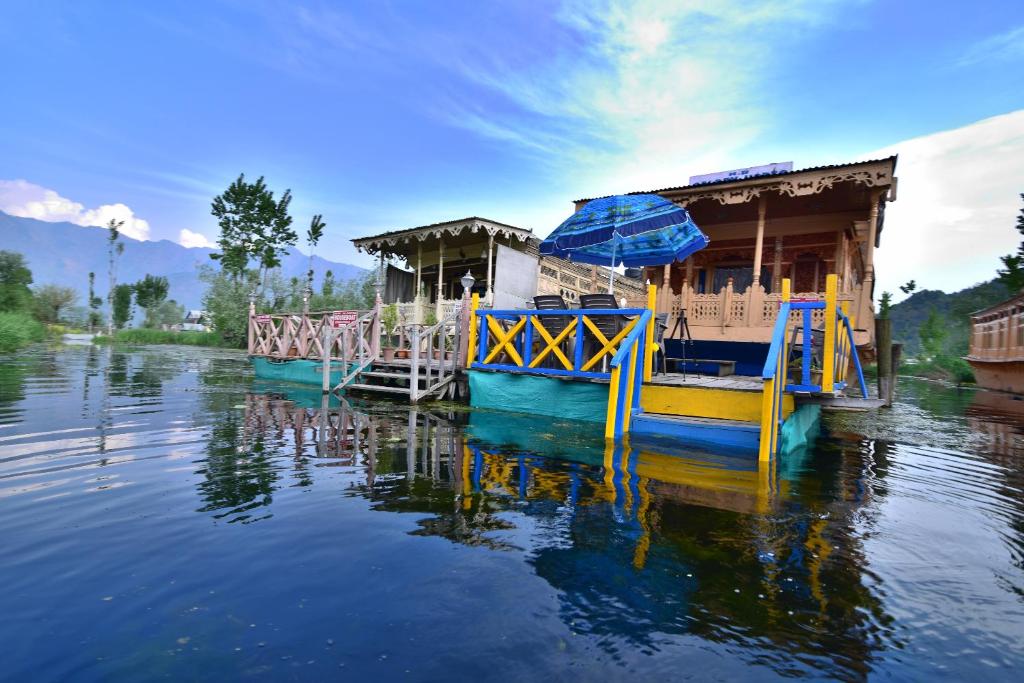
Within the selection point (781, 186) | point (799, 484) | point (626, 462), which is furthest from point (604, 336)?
point (781, 186)

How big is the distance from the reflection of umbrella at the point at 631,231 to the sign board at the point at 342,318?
228 inches

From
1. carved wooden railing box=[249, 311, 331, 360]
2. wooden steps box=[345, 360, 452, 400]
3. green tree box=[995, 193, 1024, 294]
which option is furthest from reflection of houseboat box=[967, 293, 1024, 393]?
carved wooden railing box=[249, 311, 331, 360]

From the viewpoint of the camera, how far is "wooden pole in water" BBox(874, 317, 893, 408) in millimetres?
9828

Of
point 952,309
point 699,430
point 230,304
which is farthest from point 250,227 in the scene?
point 952,309

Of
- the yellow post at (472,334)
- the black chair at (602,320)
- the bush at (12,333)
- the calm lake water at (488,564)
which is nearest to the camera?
the calm lake water at (488,564)

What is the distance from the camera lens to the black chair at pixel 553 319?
8586 mm

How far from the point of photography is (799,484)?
5.29 metres

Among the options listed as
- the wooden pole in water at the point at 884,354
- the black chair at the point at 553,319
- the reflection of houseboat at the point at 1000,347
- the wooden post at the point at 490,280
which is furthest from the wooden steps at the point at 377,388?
the reflection of houseboat at the point at 1000,347

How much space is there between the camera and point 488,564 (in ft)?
10.0

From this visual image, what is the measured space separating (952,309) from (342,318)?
2240 inches

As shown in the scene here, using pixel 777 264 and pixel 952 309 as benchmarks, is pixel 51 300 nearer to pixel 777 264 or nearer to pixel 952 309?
pixel 777 264

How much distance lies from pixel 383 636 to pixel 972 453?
A: 9.17 metres

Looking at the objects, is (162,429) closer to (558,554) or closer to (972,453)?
(558,554)

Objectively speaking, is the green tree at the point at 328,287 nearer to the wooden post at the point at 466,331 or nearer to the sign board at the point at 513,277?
the sign board at the point at 513,277
